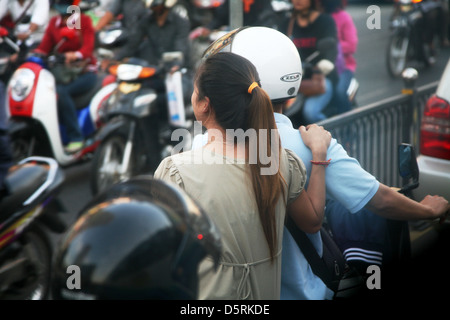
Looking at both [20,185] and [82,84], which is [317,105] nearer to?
[82,84]

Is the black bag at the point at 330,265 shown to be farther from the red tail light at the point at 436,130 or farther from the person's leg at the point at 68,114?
the person's leg at the point at 68,114

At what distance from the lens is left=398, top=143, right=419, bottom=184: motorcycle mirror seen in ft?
7.96

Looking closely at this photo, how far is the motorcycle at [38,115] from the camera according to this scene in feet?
19.6

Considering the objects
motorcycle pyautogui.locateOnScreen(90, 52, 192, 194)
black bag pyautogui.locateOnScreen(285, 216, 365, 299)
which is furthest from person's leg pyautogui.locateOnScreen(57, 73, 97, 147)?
black bag pyautogui.locateOnScreen(285, 216, 365, 299)

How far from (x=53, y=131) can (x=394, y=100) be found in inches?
127

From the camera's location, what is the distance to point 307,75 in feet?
19.9

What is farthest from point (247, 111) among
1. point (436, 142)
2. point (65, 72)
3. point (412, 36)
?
point (412, 36)

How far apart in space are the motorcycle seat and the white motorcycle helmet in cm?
163

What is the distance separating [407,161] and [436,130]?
6.44ft

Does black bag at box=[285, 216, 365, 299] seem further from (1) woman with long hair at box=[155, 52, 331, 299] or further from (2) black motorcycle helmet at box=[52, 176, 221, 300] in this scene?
(2) black motorcycle helmet at box=[52, 176, 221, 300]

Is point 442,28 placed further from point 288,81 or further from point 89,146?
point 288,81

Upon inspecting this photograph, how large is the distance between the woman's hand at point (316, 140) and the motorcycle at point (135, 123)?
3692 mm
